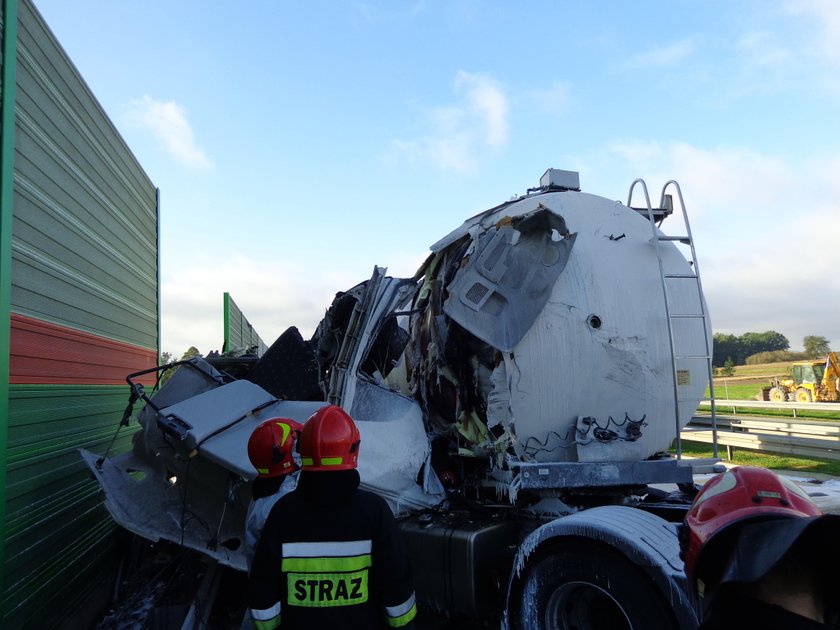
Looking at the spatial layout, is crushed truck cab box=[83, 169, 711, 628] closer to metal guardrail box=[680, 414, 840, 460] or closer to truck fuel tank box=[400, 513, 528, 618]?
truck fuel tank box=[400, 513, 528, 618]

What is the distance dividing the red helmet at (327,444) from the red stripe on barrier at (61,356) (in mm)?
2581

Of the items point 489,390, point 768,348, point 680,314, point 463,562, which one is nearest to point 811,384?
point 680,314

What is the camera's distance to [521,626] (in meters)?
3.46

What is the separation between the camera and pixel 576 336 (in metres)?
4.07

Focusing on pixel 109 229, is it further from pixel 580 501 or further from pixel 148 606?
pixel 580 501

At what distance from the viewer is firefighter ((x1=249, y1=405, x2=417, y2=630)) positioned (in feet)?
7.29

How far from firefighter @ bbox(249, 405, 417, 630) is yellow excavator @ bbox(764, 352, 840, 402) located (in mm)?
26249

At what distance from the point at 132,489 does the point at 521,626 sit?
3244 mm

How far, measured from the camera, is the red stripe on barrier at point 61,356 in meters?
3.82

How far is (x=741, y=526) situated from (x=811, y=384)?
28.7 meters

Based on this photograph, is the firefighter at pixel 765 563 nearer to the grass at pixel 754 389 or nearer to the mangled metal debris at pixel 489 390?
the mangled metal debris at pixel 489 390

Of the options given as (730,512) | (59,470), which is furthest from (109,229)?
(730,512)

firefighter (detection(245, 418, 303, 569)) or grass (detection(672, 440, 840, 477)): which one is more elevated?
firefighter (detection(245, 418, 303, 569))

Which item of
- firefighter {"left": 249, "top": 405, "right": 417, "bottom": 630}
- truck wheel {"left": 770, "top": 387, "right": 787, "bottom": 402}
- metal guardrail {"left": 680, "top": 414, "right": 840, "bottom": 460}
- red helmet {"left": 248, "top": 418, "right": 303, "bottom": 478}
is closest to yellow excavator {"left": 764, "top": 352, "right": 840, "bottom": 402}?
truck wheel {"left": 770, "top": 387, "right": 787, "bottom": 402}
